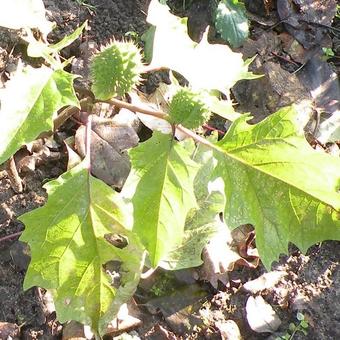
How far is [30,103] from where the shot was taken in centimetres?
148

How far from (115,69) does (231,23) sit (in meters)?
0.90

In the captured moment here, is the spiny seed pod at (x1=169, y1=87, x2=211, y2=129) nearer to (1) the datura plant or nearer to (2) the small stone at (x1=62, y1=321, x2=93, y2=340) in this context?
(1) the datura plant

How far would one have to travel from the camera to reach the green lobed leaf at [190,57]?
1807mm

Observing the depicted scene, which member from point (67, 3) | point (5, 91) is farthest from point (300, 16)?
point (5, 91)

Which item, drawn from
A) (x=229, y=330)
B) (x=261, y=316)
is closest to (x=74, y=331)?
(x=229, y=330)

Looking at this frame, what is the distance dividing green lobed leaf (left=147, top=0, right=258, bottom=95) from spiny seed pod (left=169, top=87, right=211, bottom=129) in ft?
0.48

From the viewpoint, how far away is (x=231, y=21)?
2.39 meters

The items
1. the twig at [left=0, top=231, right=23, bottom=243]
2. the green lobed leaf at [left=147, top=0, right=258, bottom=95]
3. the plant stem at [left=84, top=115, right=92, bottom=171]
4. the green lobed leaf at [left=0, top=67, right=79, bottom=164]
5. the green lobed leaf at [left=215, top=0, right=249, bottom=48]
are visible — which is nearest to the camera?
the green lobed leaf at [left=0, top=67, right=79, bottom=164]

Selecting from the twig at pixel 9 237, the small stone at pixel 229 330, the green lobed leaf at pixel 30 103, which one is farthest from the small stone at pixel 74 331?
the green lobed leaf at pixel 30 103

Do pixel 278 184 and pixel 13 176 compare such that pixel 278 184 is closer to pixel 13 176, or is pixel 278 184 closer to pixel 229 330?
pixel 229 330

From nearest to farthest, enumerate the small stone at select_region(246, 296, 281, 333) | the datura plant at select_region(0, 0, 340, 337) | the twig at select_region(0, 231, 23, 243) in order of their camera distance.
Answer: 1. the datura plant at select_region(0, 0, 340, 337)
2. the twig at select_region(0, 231, 23, 243)
3. the small stone at select_region(246, 296, 281, 333)

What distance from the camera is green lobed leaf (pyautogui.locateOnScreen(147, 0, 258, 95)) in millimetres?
1807

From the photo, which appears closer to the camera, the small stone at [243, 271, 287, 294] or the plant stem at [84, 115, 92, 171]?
the plant stem at [84, 115, 92, 171]

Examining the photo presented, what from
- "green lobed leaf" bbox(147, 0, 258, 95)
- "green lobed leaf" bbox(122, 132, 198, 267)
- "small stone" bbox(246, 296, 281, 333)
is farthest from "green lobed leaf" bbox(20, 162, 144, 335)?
"small stone" bbox(246, 296, 281, 333)
